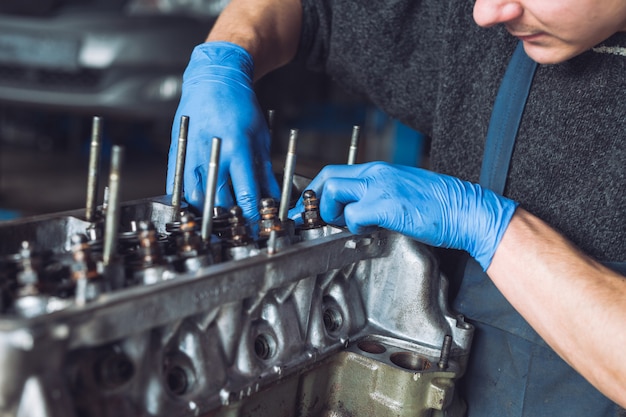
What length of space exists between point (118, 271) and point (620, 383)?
40.4 inches

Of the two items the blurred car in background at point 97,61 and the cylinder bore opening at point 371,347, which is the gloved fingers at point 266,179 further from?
the blurred car in background at point 97,61

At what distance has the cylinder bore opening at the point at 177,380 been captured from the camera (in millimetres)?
1186

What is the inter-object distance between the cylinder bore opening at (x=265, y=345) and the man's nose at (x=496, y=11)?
0.86 m

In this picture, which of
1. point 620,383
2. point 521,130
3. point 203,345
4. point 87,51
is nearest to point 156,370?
point 203,345

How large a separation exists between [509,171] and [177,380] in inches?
44.3

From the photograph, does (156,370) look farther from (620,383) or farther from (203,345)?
(620,383)

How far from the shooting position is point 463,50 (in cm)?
204

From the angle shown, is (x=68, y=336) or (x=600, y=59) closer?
(x=68, y=336)

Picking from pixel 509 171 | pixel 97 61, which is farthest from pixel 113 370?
pixel 97 61

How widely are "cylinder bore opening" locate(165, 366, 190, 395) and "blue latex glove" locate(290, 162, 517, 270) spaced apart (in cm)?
51

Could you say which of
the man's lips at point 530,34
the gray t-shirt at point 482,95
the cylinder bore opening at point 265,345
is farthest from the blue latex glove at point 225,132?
the man's lips at point 530,34

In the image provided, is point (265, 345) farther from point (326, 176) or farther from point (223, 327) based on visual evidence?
point (326, 176)

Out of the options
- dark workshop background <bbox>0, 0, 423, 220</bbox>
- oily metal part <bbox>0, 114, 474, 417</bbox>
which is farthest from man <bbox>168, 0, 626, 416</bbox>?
dark workshop background <bbox>0, 0, 423, 220</bbox>

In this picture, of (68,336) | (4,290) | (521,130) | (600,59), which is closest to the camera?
(68,336)
